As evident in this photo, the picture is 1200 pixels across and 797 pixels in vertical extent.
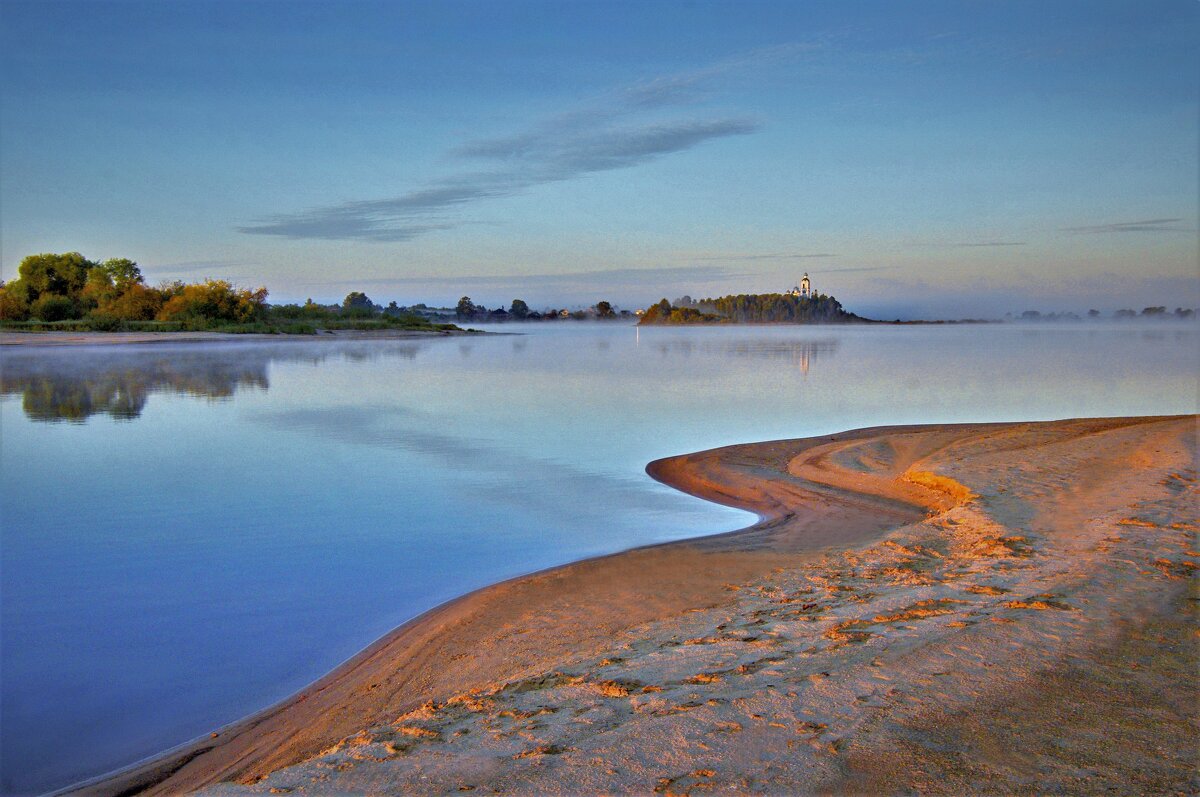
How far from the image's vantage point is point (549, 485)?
11797 mm

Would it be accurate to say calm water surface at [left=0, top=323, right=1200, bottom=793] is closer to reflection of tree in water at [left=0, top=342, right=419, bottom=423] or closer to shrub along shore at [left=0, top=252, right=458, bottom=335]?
reflection of tree in water at [left=0, top=342, right=419, bottom=423]

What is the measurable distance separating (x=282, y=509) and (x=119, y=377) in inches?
928

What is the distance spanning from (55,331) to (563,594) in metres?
67.7

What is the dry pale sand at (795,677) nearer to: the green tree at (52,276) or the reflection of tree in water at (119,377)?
the reflection of tree in water at (119,377)

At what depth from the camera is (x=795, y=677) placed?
3971mm

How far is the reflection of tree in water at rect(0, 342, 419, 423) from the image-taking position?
68.1ft

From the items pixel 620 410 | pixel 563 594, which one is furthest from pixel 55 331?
pixel 563 594

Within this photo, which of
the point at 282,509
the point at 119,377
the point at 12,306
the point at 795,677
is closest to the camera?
the point at 795,677

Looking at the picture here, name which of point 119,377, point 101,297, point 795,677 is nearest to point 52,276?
point 101,297

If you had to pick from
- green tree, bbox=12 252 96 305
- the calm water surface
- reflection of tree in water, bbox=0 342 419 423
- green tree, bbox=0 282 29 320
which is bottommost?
the calm water surface

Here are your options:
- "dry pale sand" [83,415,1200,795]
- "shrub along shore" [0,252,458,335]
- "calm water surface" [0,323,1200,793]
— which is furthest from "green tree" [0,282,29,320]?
"dry pale sand" [83,415,1200,795]

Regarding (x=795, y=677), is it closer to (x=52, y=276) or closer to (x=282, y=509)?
(x=282, y=509)

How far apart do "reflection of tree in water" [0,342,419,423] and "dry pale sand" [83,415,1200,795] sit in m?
16.5

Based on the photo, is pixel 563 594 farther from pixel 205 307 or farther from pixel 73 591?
pixel 205 307
